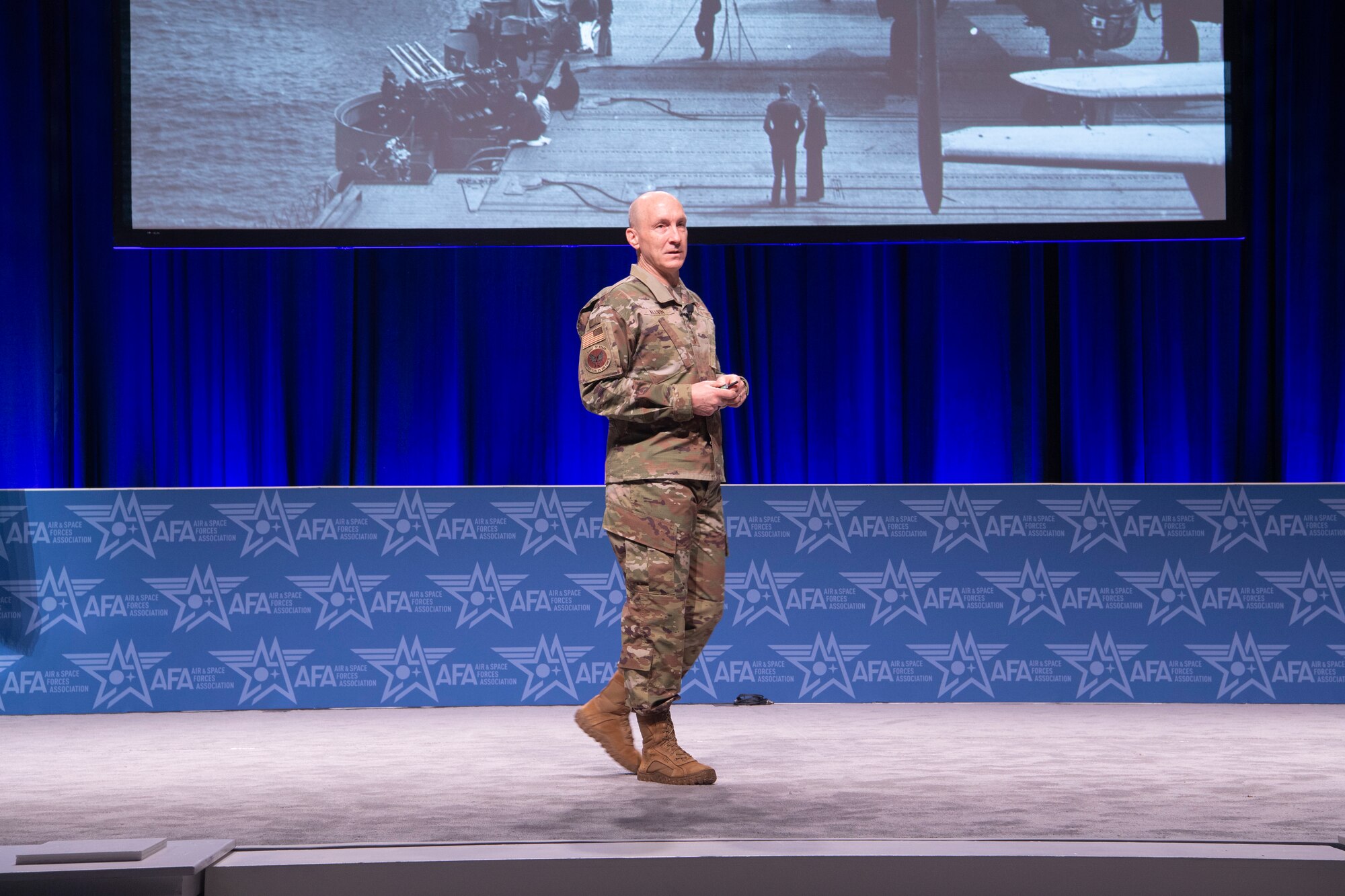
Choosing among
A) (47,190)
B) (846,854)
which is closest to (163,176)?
(47,190)

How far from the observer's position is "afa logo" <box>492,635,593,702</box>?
4215 millimetres

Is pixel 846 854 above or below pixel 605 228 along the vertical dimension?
below

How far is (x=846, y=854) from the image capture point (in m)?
1.97

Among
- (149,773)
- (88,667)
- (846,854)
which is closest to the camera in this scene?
Answer: (846,854)

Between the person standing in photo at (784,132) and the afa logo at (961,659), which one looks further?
the person standing in photo at (784,132)

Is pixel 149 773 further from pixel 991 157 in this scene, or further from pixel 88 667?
pixel 991 157

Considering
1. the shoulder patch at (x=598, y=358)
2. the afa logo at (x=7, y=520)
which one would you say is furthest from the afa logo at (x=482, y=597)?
the shoulder patch at (x=598, y=358)

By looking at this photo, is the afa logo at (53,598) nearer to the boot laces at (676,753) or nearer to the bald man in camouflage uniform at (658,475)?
the bald man in camouflage uniform at (658,475)

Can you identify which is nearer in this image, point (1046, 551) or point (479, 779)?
point (479, 779)

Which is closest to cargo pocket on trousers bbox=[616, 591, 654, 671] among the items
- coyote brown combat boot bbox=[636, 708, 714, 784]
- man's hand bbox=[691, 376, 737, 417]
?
coyote brown combat boot bbox=[636, 708, 714, 784]

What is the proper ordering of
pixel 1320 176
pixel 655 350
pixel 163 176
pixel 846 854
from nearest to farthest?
1. pixel 846 854
2. pixel 655 350
3. pixel 163 176
4. pixel 1320 176

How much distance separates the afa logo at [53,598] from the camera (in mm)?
4156

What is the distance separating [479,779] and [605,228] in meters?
2.32

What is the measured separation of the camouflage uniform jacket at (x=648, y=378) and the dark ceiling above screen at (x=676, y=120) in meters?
1.80
